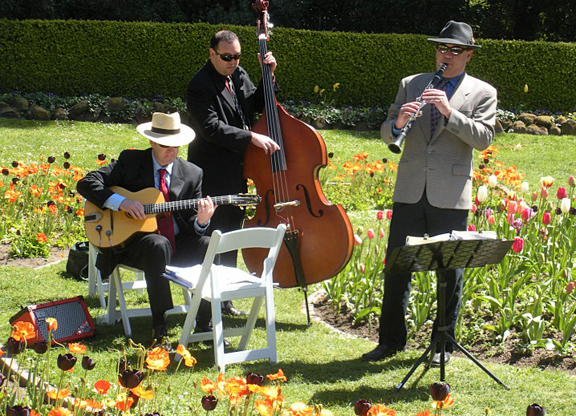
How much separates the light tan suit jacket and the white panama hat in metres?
1.41

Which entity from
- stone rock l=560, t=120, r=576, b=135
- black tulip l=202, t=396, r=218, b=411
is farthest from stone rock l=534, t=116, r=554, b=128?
black tulip l=202, t=396, r=218, b=411

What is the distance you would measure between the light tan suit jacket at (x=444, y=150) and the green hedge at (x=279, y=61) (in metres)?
11.7

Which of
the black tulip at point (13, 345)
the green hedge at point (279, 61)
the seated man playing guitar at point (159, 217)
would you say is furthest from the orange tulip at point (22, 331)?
the green hedge at point (279, 61)

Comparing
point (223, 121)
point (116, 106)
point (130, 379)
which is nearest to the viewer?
point (130, 379)

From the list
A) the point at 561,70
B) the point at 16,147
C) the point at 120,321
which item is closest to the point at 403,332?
the point at 120,321

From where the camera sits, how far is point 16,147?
482 inches

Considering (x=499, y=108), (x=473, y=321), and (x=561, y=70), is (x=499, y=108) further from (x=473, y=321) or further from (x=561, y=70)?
(x=473, y=321)

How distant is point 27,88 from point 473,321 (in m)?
12.3

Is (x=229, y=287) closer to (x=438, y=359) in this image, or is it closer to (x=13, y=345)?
(x=438, y=359)

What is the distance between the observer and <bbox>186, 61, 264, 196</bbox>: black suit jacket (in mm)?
5766

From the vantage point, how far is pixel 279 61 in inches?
667

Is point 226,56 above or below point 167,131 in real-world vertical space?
above

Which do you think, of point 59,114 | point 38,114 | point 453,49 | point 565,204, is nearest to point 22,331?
point 453,49

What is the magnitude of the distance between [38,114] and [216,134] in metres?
9.79
